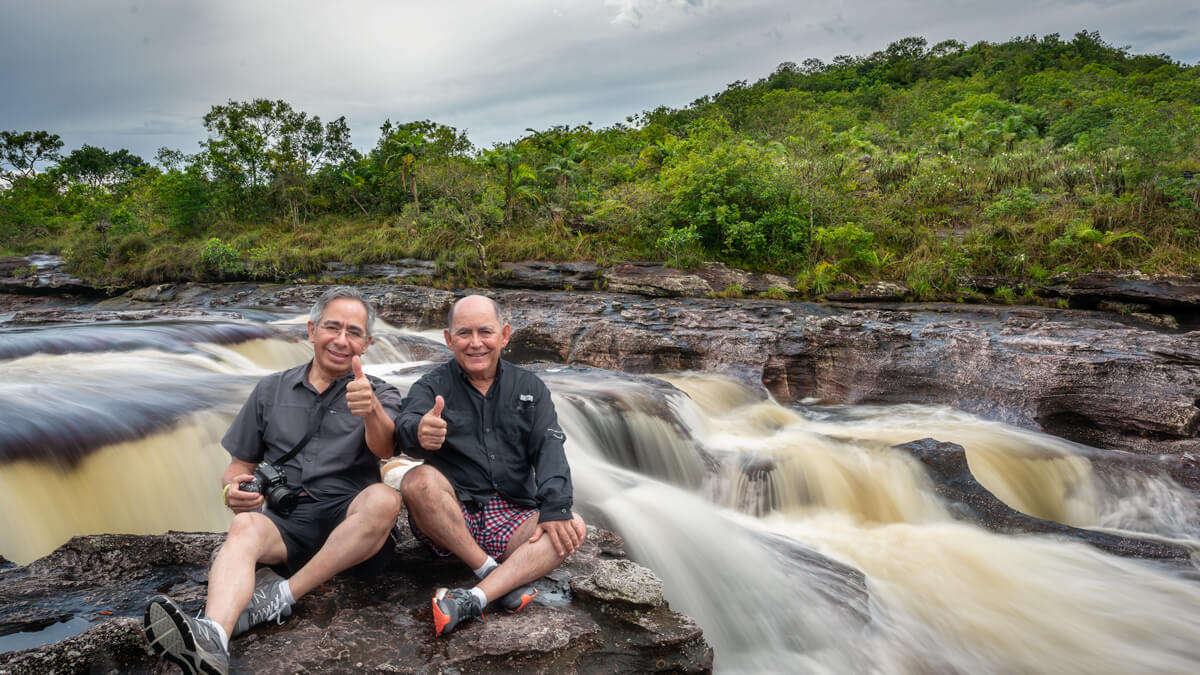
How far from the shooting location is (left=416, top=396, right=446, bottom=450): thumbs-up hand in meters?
2.51

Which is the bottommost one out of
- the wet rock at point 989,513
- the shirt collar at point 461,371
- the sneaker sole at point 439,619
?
the wet rock at point 989,513

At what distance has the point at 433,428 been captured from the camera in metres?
2.52

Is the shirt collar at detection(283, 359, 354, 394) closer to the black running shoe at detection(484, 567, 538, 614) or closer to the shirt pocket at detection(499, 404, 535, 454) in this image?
the shirt pocket at detection(499, 404, 535, 454)

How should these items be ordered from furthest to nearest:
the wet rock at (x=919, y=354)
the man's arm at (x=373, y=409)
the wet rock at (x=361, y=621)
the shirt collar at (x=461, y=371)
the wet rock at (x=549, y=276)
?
the wet rock at (x=549, y=276), the wet rock at (x=919, y=354), the shirt collar at (x=461, y=371), the man's arm at (x=373, y=409), the wet rock at (x=361, y=621)

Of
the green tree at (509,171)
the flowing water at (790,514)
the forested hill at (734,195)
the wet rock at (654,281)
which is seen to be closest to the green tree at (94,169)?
the forested hill at (734,195)

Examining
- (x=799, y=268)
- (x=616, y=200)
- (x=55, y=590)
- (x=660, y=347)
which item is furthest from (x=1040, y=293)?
(x=55, y=590)

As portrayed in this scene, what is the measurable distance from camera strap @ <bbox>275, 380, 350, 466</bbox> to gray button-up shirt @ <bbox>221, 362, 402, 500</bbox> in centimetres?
2

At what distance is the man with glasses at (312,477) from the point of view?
2.44 metres

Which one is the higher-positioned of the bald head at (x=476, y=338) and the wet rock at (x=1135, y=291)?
the bald head at (x=476, y=338)

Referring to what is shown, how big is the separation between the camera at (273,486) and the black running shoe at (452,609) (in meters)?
0.82

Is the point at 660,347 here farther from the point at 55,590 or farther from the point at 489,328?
the point at 55,590

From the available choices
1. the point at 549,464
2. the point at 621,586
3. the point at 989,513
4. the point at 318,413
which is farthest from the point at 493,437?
the point at 989,513

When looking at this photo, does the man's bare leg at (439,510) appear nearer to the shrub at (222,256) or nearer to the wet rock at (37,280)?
the shrub at (222,256)

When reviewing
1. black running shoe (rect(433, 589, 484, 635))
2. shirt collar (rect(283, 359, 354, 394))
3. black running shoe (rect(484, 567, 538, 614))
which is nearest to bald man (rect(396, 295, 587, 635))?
black running shoe (rect(484, 567, 538, 614))
